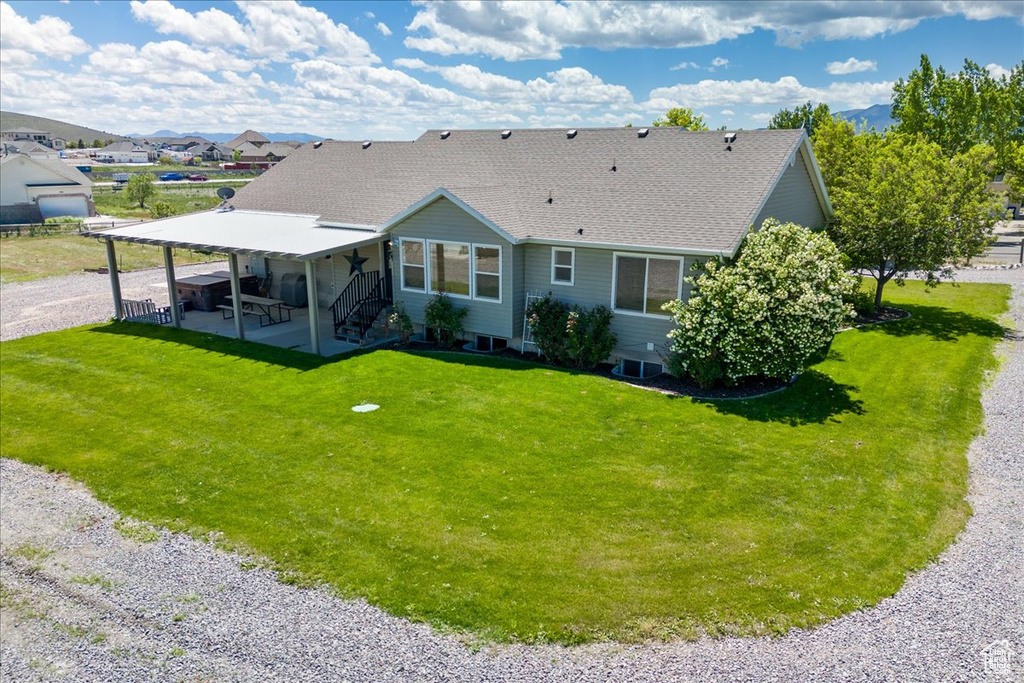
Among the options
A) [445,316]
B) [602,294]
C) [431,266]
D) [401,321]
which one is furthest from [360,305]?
[602,294]

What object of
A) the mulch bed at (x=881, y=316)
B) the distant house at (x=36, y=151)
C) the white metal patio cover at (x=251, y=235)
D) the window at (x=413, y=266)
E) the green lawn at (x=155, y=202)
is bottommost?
the mulch bed at (x=881, y=316)

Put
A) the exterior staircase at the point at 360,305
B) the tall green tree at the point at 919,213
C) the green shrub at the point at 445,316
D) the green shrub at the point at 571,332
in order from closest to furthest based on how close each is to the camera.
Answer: the green shrub at the point at 571,332
the green shrub at the point at 445,316
the exterior staircase at the point at 360,305
the tall green tree at the point at 919,213

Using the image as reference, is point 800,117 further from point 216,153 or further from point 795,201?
point 216,153

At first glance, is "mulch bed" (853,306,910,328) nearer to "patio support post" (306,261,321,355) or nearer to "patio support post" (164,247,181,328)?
"patio support post" (306,261,321,355)

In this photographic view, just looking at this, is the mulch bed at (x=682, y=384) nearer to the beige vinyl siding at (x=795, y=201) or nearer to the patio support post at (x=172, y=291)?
the beige vinyl siding at (x=795, y=201)

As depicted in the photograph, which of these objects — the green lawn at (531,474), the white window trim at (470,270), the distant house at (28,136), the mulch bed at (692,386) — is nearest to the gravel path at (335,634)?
the green lawn at (531,474)

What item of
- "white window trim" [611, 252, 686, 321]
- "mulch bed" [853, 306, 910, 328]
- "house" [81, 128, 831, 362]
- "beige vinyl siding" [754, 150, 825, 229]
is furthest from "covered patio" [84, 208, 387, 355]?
"mulch bed" [853, 306, 910, 328]

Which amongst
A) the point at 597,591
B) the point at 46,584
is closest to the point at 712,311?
the point at 597,591
